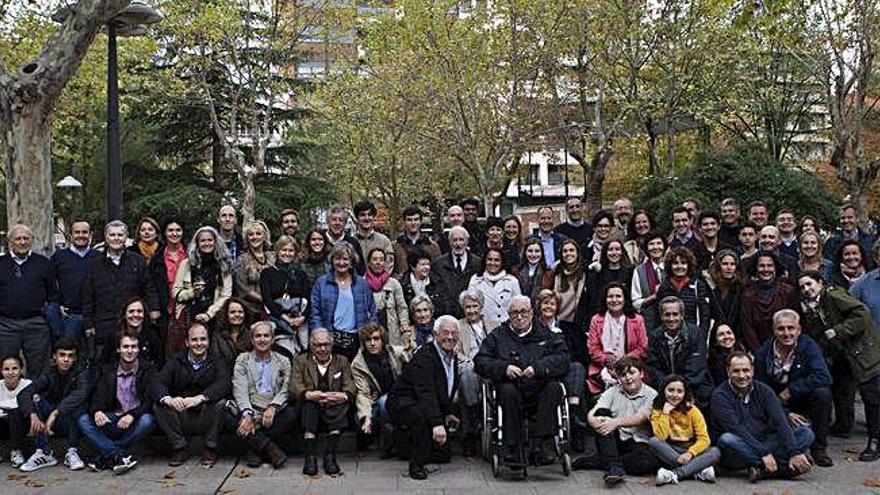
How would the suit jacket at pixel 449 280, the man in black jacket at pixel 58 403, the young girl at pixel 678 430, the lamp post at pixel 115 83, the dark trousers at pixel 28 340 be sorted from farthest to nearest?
1. the lamp post at pixel 115 83
2. the suit jacket at pixel 449 280
3. the dark trousers at pixel 28 340
4. the man in black jacket at pixel 58 403
5. the young girl at pixel 678 430

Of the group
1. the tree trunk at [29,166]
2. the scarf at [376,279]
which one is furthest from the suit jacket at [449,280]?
the tree trunk at [29,166]

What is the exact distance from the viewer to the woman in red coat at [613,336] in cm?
773

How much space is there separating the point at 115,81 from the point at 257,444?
228 inches

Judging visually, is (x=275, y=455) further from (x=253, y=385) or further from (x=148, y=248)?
(x=148, y=248)

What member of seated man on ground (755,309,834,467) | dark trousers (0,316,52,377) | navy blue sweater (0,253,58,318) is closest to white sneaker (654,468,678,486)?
seated man on ground (755,309,834,467)

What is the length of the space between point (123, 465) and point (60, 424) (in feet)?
2.46

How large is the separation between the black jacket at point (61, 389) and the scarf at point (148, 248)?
1240 mm

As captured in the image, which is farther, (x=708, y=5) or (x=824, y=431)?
(x=708, y=5)

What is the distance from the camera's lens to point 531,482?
693 cm

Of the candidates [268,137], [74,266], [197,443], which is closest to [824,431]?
[197,443]

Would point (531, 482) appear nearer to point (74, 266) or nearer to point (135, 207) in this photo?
point (74, 266)

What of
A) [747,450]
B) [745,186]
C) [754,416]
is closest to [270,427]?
[747,450]

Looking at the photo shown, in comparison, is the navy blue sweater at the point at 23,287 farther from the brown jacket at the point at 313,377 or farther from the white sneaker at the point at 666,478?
the white sneaker at the point at 666,478

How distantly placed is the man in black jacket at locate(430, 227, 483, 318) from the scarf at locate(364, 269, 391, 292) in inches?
19.7
